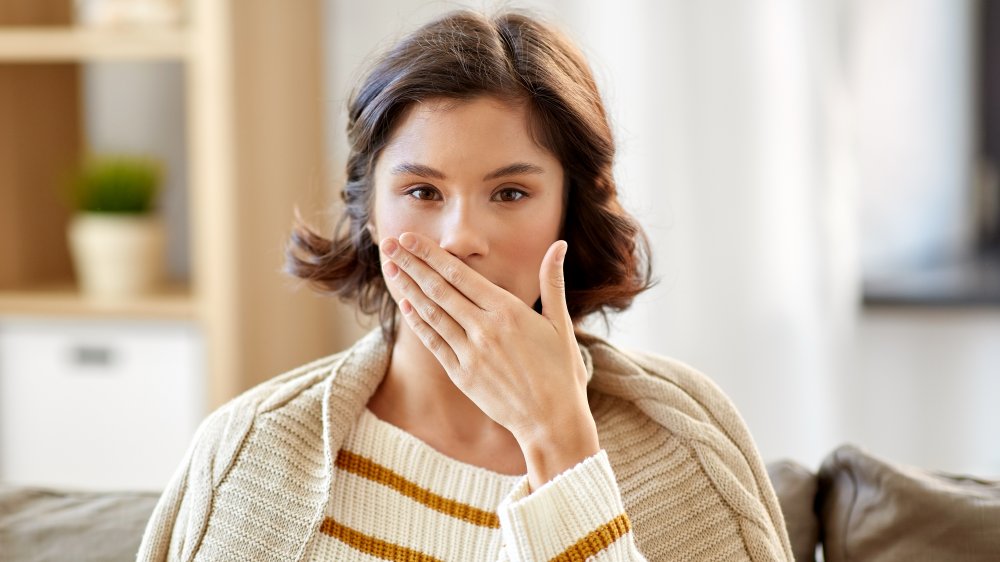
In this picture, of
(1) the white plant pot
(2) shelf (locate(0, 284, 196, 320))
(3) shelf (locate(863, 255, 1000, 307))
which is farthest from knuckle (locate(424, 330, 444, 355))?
(3) shelf (locate(863, 255, 1000, 307))

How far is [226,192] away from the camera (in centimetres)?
277

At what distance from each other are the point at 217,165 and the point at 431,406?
148 cm

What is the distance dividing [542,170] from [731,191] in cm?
171

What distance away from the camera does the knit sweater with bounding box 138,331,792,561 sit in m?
1.35

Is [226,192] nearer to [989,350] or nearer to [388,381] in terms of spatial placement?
[388,381]

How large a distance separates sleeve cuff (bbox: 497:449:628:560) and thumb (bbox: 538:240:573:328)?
0.51 ft

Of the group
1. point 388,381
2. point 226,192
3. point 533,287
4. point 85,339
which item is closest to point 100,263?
point 85,339

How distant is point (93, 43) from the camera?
2.76 metres

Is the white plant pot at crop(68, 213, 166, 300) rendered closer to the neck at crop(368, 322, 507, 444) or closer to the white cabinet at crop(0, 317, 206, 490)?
the white cabinet at crop(0, 317, 206, 490)

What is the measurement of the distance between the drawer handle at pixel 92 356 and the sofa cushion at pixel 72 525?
133 centimetres

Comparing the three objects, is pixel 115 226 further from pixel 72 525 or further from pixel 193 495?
pixel 193 495

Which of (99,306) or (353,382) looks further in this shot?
(99,306)

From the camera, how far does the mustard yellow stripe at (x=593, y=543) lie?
3.98 ft

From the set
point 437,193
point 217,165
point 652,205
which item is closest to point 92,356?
point 217,165
